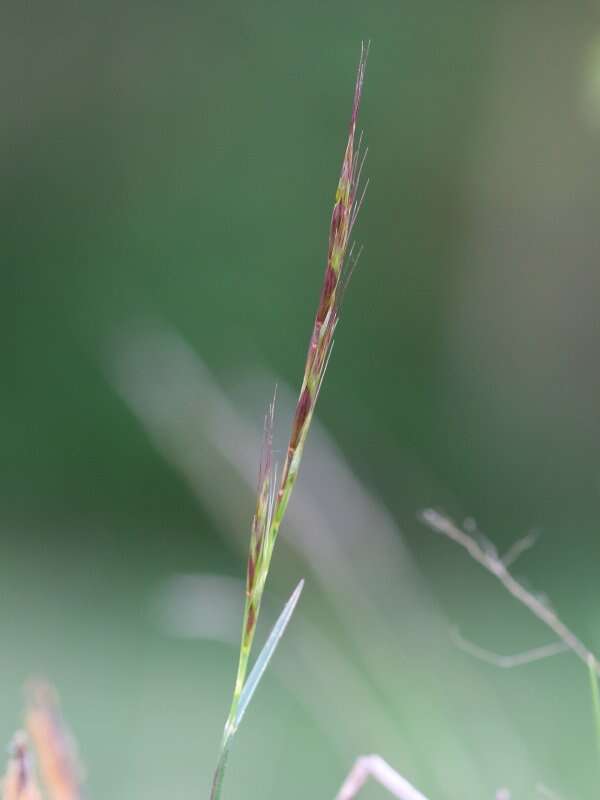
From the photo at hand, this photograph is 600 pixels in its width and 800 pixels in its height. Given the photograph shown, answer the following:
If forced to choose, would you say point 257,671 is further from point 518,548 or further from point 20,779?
point 518,548

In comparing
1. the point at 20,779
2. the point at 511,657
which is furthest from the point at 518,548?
the point at 20,779

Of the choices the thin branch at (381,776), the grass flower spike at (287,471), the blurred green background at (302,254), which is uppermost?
the blurred green background at (302,254)

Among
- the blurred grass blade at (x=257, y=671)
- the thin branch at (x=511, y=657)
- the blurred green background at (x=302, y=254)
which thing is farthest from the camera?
the blurred green background at (x=302, y=254)

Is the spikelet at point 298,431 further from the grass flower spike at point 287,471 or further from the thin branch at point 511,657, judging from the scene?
the thin branch at point 511,657

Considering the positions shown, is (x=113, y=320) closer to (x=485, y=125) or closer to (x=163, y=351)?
(x=163, y=351)

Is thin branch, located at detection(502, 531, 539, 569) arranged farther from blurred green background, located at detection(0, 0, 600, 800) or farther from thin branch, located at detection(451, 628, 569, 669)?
blurred green background, located at detection(0, 0, 600, 800)

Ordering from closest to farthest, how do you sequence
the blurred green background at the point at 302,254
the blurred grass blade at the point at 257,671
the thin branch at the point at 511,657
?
the blurred grass blade at the point at 257,671 < the thin branch at the point at 511,657 < the blurred green background at the point at 302,254

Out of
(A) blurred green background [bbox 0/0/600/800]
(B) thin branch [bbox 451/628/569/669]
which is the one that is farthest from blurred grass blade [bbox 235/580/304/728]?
(A) blurred green background [bbox 0/0/600/800]

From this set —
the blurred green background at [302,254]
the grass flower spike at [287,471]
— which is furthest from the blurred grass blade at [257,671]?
the blurred green background at [302,254]
